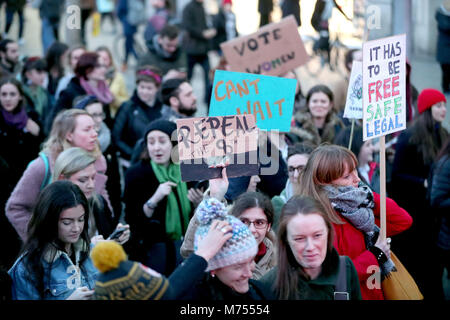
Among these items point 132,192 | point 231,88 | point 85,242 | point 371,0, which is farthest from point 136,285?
point 371,0

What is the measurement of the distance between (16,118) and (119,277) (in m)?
4.72

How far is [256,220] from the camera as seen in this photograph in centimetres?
428

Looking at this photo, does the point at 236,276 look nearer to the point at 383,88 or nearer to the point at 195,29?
the point at 383,88

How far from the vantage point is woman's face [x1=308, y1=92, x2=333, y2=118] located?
716 centimetres

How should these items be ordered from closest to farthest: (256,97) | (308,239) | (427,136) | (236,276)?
(236,276) → (308,239) → (256,97) → (427,136)

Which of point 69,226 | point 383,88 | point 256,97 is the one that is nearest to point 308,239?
point 69,226

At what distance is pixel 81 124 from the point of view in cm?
579

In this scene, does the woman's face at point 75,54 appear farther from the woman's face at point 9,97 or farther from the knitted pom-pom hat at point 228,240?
the knitted pom-pom hat at point 228,240

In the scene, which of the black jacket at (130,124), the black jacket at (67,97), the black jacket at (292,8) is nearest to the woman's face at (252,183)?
the black jacket at (130,124)

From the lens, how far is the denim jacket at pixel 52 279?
12.4 feet

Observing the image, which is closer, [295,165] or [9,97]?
[295,165]

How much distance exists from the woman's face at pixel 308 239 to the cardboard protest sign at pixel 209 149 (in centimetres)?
88
